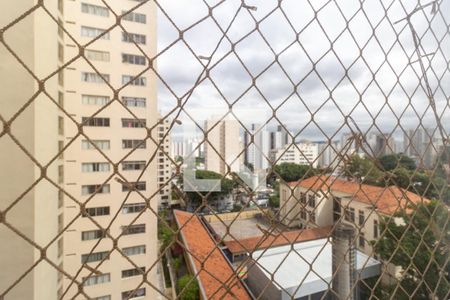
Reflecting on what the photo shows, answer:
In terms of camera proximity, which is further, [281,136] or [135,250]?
[135,250]

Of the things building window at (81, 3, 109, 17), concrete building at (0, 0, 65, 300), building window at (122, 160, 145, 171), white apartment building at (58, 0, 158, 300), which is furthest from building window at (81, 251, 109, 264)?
building window at (81, 3, 109, 17)

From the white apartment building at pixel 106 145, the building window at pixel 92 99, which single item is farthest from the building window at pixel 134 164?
the building window at pixel 92 99

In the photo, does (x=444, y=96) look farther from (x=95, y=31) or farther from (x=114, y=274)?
(x=95, y=31)

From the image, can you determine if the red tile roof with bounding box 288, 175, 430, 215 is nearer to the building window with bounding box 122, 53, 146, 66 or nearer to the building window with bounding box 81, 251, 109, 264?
the building window with bounding box 81, 251, 109, 264

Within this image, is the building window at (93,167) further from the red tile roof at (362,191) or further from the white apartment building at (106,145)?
the red tile roof at (362,191)

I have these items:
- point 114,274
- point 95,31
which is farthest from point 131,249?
point 95,31

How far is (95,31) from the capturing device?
4.43m

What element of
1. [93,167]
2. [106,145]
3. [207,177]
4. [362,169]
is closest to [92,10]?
[106,145]

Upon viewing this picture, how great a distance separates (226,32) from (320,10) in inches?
7.0

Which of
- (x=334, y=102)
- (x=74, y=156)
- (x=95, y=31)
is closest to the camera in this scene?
(x=334, y=102)


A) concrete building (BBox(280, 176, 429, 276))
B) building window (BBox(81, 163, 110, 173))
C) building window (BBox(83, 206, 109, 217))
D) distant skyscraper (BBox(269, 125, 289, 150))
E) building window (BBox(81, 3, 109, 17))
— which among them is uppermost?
building window (BBox(81, 3, 109, 17))

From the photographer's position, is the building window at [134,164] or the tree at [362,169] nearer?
the tree at [362,169]

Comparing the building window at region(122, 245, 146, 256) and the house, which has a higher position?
the house

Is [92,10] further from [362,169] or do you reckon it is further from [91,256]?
[362,169]
